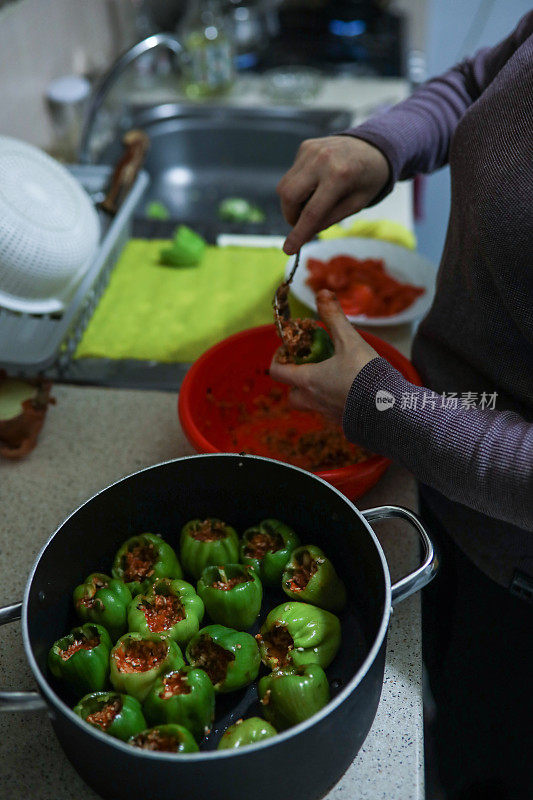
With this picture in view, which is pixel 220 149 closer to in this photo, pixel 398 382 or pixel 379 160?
pixel 379 160

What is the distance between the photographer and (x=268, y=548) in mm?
730

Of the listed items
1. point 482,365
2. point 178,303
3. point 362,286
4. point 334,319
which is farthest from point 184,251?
point 482,365

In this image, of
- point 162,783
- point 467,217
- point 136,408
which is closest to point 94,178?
point 136,408

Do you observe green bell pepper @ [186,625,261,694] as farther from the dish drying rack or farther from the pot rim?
the dish drying rack

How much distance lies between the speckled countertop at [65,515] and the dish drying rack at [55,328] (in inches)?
3.0

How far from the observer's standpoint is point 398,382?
0.73m

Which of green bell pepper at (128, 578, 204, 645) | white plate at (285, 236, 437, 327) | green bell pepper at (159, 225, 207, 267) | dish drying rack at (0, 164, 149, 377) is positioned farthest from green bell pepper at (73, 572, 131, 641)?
green bell pepper at (159, 225, 207, 267)

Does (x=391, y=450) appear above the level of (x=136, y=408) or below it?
above

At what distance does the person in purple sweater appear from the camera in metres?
0.69

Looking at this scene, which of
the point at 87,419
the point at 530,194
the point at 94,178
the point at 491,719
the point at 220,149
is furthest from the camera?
the point at 220,149

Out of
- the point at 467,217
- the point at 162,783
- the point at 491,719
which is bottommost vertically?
the point at 491,719

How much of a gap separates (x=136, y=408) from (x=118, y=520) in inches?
13.4

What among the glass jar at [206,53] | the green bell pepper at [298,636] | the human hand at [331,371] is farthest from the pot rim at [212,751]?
the glass jar at [206,53]

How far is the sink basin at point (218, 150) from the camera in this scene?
74.0 inches
